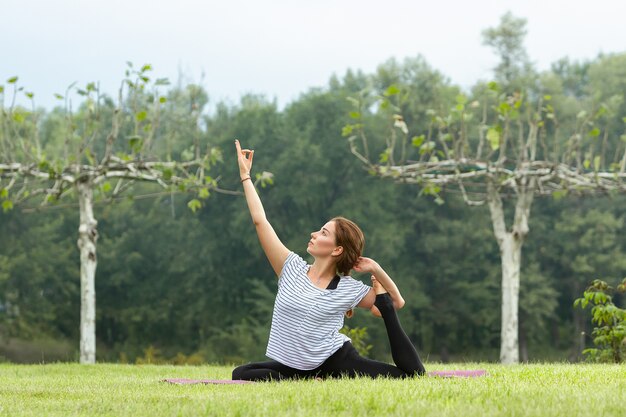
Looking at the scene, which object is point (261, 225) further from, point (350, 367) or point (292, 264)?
point (350, 367)

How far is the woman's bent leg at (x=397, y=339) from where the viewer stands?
6.91 m

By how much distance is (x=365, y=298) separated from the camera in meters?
7.03

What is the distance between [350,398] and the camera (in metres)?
5.55

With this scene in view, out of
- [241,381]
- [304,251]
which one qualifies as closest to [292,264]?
[241,381]

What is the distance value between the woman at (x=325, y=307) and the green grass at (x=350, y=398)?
354 millimetres

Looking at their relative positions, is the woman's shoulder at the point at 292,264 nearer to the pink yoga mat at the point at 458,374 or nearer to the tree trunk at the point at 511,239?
the pink yoga mat at the point at 458,374

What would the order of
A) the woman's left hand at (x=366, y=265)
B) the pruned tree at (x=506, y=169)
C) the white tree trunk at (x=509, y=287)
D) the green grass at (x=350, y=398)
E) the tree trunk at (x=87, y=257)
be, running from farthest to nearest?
the white tree trunk at (x=509, y=287)
the tree trunk at (x=87, y=257)
the pruned tree at (x=506, y=169)
the woman's left hand at (x=366, y=265)
the green grass at (x=350, y=398)

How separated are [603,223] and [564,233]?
1623 mm

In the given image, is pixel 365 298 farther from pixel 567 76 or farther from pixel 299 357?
pixel 567 76

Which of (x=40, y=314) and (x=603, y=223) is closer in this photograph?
(x=603, y=223)

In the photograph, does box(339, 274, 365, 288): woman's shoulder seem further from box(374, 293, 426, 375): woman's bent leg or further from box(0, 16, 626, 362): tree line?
box(0, 16, 626, 362): tree line

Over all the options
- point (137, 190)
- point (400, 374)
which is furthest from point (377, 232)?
point (400, 374)

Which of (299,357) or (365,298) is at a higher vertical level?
(365,298)

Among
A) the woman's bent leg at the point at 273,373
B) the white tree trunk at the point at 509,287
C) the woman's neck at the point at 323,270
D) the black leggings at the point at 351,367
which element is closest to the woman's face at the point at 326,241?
the woman's neck at the point at 323,270
